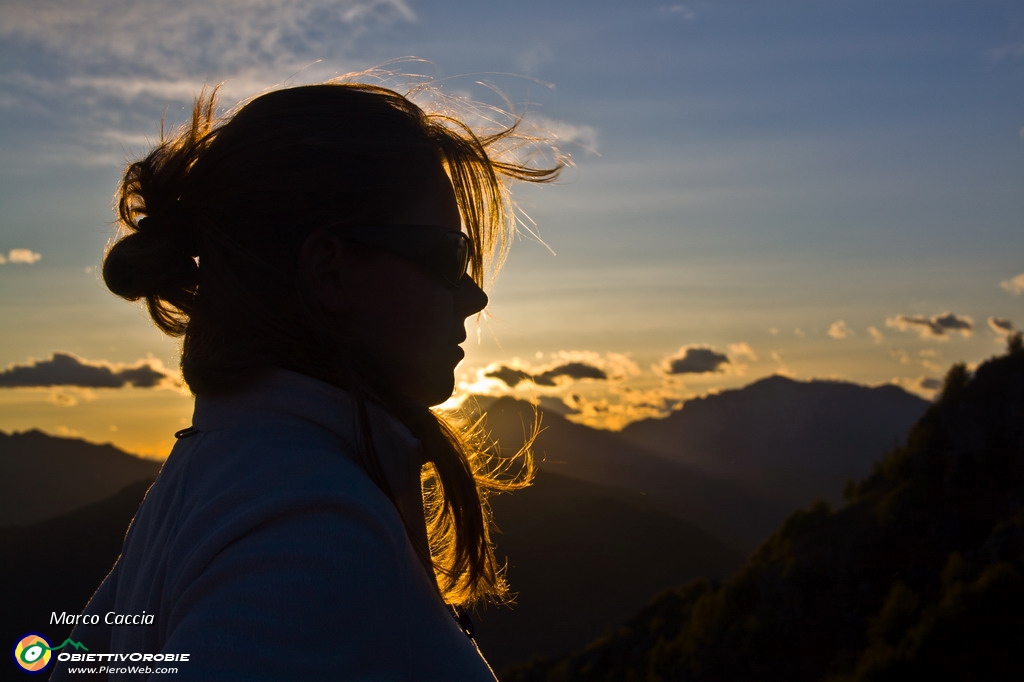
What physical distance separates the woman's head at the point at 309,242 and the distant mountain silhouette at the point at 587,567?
7115 cm

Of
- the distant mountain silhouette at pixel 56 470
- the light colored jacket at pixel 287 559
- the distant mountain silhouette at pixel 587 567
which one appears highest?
the distant mountain silhouette at pixel 56 470

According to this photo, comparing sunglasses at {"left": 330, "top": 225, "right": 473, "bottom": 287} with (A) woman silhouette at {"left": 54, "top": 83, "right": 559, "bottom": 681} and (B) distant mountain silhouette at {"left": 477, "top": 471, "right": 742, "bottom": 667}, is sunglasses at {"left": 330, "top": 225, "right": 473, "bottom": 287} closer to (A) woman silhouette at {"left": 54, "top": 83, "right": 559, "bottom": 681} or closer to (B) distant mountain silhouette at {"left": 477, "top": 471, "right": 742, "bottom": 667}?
(A) woman silhouette at {"left": 54, "top": 83, "right": 559, "bottom": 681}

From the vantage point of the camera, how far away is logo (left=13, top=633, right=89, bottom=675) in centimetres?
201

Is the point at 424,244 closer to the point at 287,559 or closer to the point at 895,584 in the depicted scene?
the point at 287,559

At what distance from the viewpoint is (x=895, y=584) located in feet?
46.3

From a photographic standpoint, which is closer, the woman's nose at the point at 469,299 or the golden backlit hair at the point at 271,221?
the golden backlit hair at the point at 271,221

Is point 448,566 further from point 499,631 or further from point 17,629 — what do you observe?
point 499,631

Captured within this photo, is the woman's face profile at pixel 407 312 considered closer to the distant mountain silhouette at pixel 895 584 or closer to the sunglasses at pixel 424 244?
the sunglasses at pixel 424 244

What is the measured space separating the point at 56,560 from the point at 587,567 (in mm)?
45816

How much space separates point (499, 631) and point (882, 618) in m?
72.6

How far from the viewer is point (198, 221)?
1659 mm

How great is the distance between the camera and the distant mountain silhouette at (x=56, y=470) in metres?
125

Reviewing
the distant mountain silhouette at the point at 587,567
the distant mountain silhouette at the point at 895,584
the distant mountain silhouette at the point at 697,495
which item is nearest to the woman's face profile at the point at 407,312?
the distant mountain silhouette at the point at 895,584

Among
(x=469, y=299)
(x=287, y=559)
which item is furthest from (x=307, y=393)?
(x=469, y=299)
